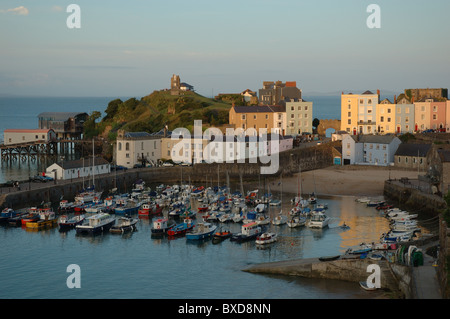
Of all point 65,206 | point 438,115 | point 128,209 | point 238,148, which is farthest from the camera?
point 438,115

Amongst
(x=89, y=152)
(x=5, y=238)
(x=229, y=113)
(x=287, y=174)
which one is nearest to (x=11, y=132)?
(x=89, y=152)

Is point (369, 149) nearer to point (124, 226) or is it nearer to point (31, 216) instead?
point (124, 226)

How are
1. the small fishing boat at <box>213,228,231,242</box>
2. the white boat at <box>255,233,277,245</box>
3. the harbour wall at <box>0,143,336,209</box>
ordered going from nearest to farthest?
the white boat at <box>255,233,277,245</box> → the small fishing boat at <box>213,228,231,242</box> → the harbour wall at <box>0,143,336,209</box>

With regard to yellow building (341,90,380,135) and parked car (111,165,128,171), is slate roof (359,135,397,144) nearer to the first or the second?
yellow building (341,90,380,135)

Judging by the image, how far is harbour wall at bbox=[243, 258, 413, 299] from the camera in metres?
28.2

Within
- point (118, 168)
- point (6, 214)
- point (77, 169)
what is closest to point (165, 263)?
point (6, 214)

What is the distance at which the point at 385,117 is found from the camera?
241 ft

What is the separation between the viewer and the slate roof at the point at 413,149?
200ft

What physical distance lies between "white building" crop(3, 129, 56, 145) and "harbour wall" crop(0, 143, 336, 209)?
2478cm

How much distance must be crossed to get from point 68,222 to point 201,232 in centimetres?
949

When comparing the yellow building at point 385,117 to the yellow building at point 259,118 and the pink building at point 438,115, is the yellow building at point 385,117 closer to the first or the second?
the pink building at point 438,115

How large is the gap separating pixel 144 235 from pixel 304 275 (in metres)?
13.8

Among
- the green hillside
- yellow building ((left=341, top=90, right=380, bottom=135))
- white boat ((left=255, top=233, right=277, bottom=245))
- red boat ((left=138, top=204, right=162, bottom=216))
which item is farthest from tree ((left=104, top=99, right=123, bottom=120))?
white boat ((left=255, top=233, right=277, bottom=245))
